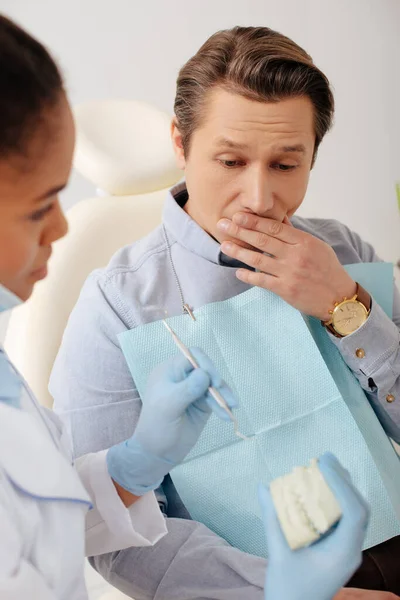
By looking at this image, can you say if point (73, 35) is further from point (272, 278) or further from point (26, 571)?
point (26, 571)

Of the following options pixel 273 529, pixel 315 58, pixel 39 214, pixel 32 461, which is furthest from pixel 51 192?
pixel 315 58

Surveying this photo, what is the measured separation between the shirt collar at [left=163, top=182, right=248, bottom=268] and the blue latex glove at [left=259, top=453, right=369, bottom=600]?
586 millimetres

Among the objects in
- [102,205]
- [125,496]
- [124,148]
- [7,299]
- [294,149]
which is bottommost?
[125,496]

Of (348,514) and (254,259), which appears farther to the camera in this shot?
(254,259)

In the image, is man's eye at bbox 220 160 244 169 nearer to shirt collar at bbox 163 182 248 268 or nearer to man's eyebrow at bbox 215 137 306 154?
man's eyebrow at bbox 215 137 306 154

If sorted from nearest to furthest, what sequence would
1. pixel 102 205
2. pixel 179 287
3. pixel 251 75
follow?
1. pixel 251 75
2. pixel 179 287
3. pixel 102 205

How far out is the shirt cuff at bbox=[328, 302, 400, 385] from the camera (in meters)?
1.25

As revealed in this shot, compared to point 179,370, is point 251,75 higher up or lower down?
higher up

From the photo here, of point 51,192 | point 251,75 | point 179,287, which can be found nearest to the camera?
point 51,192

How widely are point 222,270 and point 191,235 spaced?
0.29 feet

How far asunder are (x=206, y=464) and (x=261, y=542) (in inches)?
6.3

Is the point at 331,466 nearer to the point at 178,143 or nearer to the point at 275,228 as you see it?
the point at 275,228

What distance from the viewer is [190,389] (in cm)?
94

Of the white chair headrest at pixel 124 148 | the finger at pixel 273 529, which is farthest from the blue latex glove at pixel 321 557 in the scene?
the white chair headrest at pixel 124 148
